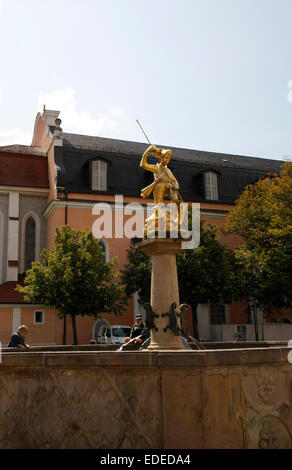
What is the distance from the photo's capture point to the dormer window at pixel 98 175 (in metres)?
31.6

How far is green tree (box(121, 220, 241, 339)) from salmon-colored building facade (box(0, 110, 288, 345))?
2911 millimetres

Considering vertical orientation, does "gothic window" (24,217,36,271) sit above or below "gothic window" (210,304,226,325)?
above

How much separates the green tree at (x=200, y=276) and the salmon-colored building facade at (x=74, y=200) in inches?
115

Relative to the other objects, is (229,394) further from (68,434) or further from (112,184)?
(112,184)

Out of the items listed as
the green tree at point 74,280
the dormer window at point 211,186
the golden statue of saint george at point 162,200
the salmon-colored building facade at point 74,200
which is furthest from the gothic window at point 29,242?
the golden statue of saint george at point 162,200

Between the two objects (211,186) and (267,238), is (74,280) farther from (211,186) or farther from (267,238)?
(211,186)

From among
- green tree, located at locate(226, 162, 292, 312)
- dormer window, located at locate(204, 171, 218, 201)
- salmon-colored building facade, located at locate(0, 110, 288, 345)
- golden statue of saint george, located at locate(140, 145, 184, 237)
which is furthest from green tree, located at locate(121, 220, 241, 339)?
golden statue of saint george, located at locate(140, 145, 184, 237)

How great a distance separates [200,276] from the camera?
86.9 feet

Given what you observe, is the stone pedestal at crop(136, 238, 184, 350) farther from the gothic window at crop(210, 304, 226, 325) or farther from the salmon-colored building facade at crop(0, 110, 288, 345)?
the gothic window at crop(210, 304, 226, 325)

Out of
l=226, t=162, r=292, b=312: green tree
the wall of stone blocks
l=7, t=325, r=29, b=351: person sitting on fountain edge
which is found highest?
l=226, t=162, r=292, b=312: green tree

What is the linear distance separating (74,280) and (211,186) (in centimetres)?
1511

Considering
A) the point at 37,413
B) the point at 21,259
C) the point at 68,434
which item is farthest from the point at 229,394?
the point at 21,259

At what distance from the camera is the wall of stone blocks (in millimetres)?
6266

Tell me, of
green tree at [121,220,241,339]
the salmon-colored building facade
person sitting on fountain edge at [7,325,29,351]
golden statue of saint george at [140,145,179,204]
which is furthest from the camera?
the salmon-colored building facade
